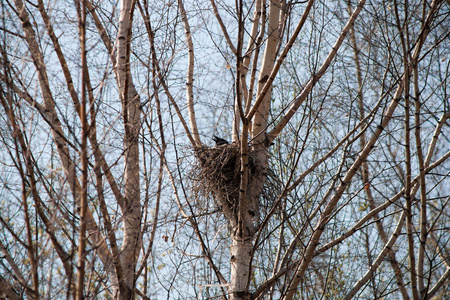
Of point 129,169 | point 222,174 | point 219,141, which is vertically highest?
point 219,141

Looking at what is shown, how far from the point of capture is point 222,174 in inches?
151

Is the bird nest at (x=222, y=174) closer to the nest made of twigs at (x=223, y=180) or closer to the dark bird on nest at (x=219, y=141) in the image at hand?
the nest made of twigs at (x=223, y=180)

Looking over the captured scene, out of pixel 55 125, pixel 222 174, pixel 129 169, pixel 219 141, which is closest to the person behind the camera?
pixel 55 125

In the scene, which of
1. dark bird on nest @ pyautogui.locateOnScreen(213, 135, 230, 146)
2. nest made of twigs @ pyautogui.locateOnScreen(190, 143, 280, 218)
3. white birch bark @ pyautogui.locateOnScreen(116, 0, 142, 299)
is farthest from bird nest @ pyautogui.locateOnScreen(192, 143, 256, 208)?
white birch bark @ pyautogui.locateOnScreen(116, 0, 142, 299)

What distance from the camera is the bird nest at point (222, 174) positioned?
149 inches

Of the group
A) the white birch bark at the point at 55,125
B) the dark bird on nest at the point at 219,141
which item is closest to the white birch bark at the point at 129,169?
the white birch bark at the point at 55,125

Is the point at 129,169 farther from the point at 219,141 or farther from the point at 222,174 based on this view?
the point at 219,141

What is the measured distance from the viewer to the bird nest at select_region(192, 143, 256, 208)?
149 inches

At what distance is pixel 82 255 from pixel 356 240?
3751mm

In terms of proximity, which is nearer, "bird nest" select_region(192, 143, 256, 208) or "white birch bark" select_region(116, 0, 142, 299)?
"white birch bark" select_region(116, 0, 142, 299)

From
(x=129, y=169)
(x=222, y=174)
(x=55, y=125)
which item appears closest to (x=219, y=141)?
(x=222, y=174)

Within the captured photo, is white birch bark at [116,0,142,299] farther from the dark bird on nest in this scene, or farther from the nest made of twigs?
the dark bird on nest

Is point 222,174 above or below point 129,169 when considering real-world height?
above

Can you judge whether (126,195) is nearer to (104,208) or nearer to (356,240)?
(104,208)
